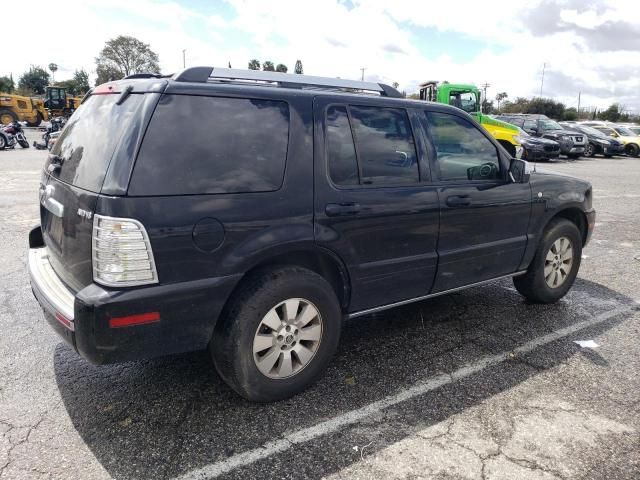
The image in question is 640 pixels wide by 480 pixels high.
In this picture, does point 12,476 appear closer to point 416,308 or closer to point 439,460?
point 439,460

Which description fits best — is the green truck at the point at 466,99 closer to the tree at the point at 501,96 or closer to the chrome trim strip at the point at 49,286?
the chrome trim strip at the point at 49,286

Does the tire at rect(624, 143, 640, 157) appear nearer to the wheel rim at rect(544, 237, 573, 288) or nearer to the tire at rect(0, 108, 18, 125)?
the wheel rim at rect(544, 237, 573, 288)

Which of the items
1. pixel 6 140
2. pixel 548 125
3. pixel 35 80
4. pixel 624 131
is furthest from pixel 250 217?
pixel 35 80

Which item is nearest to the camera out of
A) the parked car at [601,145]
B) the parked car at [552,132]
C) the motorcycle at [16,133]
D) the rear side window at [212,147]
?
the rear side window at [212,147]

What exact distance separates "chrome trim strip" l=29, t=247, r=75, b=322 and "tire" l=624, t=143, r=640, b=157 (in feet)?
91.0

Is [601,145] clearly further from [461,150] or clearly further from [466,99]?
[461,150]

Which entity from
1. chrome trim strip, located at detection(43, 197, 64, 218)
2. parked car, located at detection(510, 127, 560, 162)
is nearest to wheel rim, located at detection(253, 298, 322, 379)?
chrome trim strip, located at detection(43, 197, 64, 218)

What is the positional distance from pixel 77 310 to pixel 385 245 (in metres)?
1.87

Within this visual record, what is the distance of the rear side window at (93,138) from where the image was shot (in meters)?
2.58

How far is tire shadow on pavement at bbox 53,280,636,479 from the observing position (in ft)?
8.36

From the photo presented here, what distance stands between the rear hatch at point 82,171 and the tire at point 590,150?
23.8 metres

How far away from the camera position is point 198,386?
125 inches

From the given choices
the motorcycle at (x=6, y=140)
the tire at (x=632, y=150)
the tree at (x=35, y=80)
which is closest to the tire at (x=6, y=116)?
the motorcycle at (x=6, y=140)

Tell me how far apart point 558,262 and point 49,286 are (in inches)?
164
